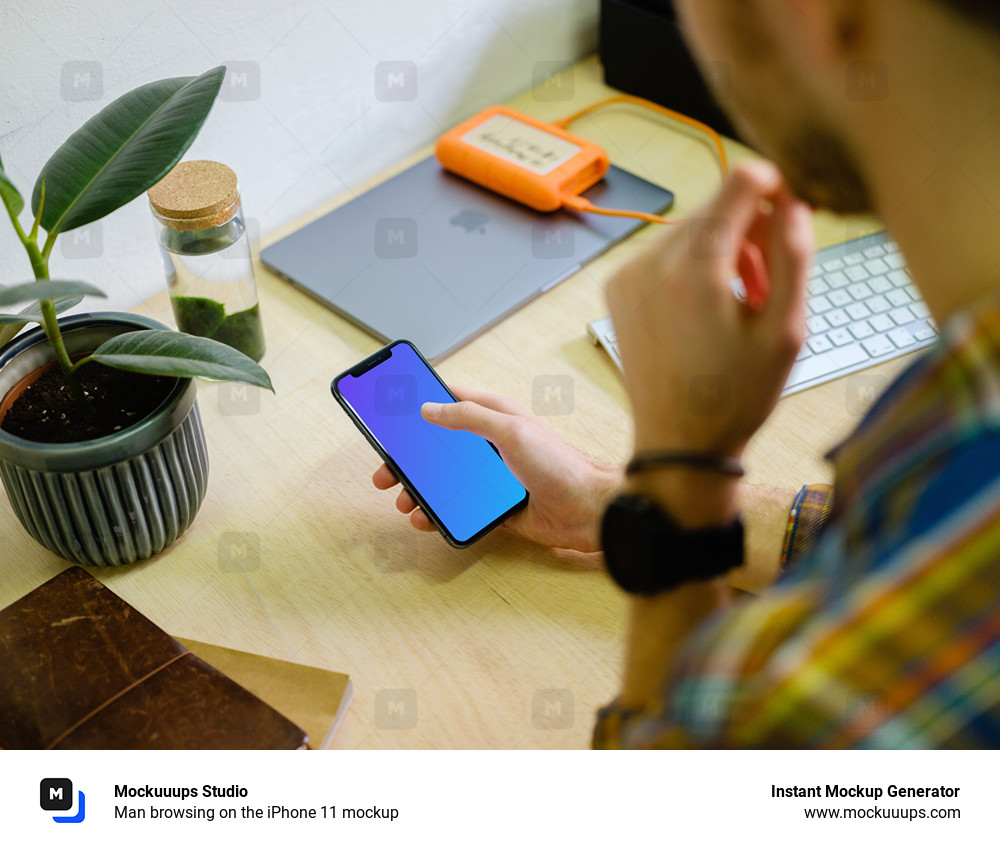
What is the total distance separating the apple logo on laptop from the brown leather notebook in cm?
49

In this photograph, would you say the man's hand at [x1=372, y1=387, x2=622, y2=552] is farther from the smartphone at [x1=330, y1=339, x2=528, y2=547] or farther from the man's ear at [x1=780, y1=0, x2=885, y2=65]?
the man's ear at [x1=780, y1=0, x2=885, y2=65]

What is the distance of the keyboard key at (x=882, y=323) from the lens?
2.70 feet

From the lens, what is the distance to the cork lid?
0.74m

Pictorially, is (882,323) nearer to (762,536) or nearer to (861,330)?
(861,330)

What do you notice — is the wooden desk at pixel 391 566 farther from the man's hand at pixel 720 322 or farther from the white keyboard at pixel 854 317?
the man's hand at pixel 720 322

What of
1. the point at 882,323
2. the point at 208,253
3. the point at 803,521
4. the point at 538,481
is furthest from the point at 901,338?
the point at 208,253

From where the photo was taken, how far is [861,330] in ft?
2.69

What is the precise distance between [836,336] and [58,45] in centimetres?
68

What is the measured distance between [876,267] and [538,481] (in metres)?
0.41

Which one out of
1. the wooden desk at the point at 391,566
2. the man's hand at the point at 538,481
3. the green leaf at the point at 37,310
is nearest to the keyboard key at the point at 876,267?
the wooden desk at the point at 391,566
